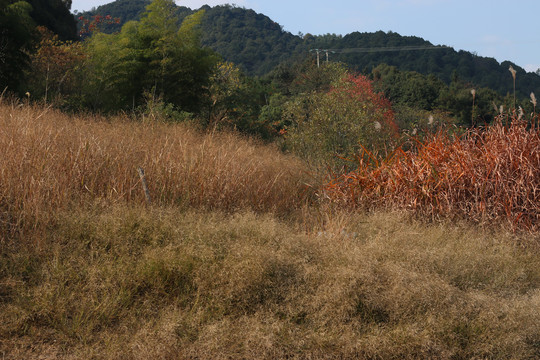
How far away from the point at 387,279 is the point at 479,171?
107 inches

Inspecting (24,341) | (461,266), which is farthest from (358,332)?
(24,341)

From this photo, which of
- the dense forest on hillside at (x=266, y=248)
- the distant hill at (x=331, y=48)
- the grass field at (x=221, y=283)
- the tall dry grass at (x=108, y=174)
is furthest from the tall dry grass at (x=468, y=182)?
the distant hill at (x=331, y=48)

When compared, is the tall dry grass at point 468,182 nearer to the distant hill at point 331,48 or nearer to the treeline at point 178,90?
the treeline at point 178,90

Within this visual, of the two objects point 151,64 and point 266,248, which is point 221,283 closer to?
point 266,248

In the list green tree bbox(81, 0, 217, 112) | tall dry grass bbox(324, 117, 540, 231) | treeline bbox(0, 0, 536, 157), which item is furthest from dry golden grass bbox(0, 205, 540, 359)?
green tree bbox(81, 0, 217, 112)

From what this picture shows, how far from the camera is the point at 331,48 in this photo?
40281 mm

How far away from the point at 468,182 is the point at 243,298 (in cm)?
340

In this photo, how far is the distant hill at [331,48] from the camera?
3297 centimetres

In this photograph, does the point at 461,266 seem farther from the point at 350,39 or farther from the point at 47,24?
the point at 350,39

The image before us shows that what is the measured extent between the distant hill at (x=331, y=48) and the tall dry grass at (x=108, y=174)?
2644 cm

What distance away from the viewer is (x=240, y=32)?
41844 millimetres

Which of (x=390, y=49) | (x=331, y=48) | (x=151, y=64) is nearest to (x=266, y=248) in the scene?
(x=151, y=64)

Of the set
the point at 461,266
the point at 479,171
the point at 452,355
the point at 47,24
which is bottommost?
the point at 452,355

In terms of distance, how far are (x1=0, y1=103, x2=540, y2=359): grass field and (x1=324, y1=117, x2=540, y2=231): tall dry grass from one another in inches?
15.9
